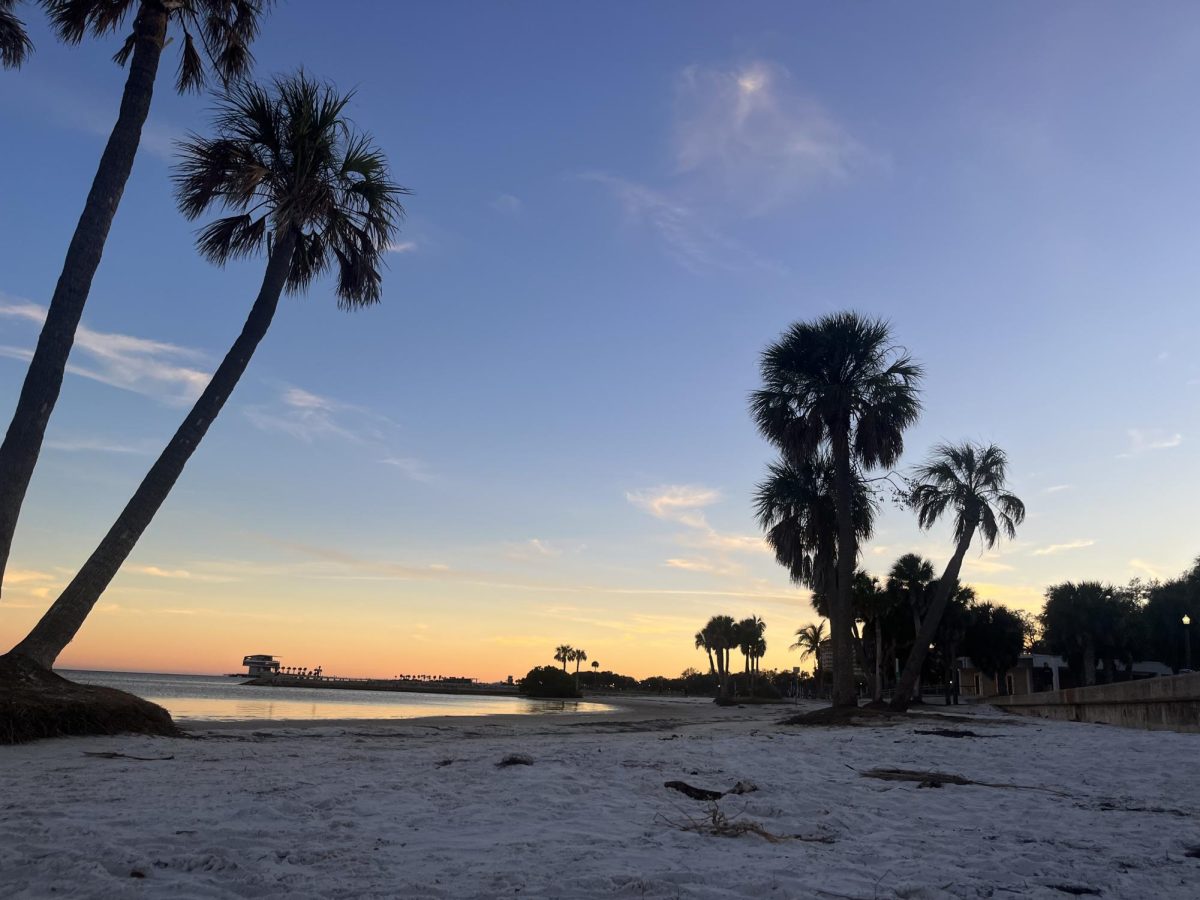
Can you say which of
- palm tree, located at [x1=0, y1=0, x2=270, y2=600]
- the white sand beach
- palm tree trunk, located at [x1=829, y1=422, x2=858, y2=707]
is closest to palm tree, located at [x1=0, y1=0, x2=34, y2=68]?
palm tree, located at [x1=0, y1=0, x2=270, y2=600]

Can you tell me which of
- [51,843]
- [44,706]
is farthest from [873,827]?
[44,706]

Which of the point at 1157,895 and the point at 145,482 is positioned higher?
the point at 145,482

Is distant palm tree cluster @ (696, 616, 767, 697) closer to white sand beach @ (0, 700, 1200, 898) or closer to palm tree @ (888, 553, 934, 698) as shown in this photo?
palm tree @ (888, 553, 934, 698)

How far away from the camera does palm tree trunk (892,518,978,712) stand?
2519 cm

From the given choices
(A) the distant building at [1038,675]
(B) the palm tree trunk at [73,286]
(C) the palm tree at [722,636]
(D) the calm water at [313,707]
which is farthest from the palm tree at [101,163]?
(C) the palm tree at [722,636]

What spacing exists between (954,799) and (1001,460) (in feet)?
76.0

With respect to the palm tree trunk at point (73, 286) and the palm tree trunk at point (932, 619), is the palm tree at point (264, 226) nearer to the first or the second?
the palm tree trunk at point (73, 286)

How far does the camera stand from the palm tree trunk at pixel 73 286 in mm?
11406

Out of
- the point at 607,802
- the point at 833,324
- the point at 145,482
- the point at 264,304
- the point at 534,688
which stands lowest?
the point at 534,688

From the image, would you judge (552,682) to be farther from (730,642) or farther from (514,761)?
(514,761)

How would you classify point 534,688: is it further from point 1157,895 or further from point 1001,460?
point 1157,895

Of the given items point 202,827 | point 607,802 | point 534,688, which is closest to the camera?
point 202,827

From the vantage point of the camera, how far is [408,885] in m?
3.87

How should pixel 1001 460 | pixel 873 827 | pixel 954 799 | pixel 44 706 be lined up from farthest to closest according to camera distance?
pixel 1001 460 → pixel 44 706 → pixel 954 799 → pixel 873 827
